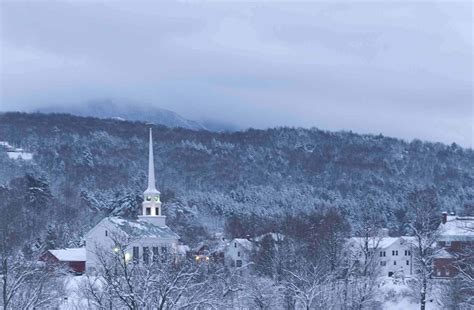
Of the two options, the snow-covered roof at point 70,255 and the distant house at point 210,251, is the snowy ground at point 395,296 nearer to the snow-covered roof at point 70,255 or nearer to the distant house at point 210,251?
the snow-covered roof at point 70,255

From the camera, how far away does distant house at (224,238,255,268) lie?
257 feet

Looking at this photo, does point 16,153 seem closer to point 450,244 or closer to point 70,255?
point 70,255

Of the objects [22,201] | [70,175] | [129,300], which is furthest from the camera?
[70,175]

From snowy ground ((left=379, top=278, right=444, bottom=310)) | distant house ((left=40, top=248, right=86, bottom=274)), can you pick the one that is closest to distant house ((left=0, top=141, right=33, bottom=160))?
distant house ((left=40, top=248, right=86, bottom=274))

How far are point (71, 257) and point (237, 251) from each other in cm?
1577

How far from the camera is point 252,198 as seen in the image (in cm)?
17862

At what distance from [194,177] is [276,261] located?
473ft

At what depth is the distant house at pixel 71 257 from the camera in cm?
7250

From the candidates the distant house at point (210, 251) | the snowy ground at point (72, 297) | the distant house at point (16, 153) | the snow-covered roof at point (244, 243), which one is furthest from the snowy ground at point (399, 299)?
the distant house at point (16, 153)

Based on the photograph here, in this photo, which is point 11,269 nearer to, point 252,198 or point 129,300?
point 129,300

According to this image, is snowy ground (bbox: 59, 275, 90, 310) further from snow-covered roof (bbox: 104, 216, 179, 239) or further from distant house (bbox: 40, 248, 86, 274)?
snow-covered roof (bbox: 104, 216, 179, 239)

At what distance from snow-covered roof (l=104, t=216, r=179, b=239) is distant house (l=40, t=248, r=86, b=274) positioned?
12.1ft

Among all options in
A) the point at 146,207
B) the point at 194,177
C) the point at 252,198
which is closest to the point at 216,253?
the point at 146,207

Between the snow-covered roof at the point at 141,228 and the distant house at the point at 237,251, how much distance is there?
211 inches
